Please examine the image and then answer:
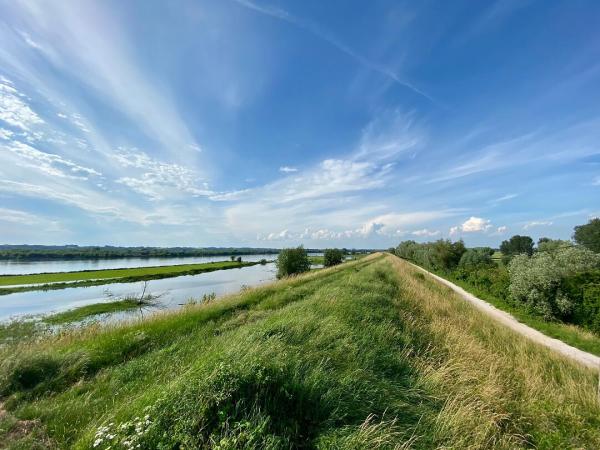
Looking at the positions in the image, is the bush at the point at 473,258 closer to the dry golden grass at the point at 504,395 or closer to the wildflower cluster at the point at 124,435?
the dry golden grass at the point at 504,395

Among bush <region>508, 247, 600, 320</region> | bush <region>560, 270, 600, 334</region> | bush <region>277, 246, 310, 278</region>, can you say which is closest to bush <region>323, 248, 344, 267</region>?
bush <region>277, 246, 310, 278</region>

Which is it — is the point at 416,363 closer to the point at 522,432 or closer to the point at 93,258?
the point at 522,432

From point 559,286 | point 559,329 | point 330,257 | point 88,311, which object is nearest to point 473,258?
point 330,257

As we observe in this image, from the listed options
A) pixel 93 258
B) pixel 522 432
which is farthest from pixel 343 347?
pixel 93 258

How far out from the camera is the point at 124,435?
110 inches

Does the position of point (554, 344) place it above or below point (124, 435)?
below

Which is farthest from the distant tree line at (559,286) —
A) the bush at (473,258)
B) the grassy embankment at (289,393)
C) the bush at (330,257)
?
the bush at (330,257)

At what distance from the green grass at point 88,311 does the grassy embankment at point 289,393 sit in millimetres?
14846

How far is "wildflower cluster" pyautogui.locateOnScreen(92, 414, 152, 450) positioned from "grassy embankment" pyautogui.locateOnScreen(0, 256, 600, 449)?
17 mm

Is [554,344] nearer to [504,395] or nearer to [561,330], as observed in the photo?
[561,330]

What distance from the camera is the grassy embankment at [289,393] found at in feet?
10.3

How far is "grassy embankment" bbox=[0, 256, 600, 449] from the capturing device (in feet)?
10.3

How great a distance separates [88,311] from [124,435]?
2484cm

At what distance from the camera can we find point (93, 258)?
338 feet
